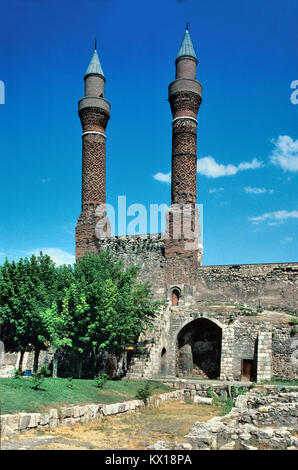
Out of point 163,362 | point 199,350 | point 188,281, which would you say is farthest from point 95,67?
point 163,362

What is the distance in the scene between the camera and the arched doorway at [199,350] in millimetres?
24984

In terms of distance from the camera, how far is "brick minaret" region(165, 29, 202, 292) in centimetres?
2822

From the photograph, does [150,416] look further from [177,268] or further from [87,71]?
[87,71]

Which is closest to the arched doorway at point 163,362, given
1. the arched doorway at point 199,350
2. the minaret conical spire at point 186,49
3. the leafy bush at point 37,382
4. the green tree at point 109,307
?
the arched doorway at point 199,350

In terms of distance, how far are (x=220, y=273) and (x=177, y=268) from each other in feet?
8.23

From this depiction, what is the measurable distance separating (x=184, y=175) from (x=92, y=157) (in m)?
6.36

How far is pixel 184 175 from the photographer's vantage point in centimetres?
2895

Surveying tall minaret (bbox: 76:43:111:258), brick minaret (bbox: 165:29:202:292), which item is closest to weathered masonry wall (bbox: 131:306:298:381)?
brick minaret (bbox: 165:29:202:292)

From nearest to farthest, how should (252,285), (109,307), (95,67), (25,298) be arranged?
(109,307) → (25,298) → (252,285) → (95,67)

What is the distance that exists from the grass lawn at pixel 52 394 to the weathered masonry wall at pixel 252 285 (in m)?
12.1

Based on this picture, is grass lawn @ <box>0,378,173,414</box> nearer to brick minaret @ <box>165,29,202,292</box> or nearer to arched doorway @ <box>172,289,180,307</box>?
arched doorway @ <box>172,289,180,307</box>

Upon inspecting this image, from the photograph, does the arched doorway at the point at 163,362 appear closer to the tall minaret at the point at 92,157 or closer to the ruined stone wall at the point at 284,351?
the ruined stone wall at the point at 284,351

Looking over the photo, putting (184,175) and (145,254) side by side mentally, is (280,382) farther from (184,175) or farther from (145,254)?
(184,175)
